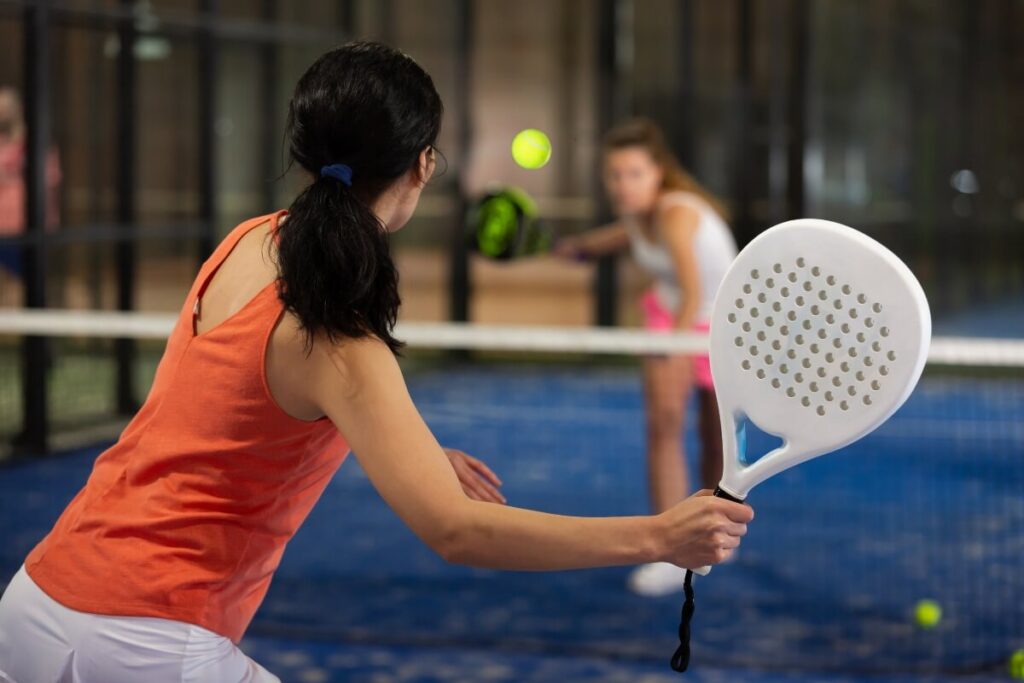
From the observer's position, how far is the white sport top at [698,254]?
17.4 ft

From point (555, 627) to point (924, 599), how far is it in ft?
3.95

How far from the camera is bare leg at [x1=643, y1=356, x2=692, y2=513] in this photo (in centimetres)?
535

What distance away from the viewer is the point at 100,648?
182 centimetres

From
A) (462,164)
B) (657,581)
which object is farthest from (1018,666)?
(462,164)

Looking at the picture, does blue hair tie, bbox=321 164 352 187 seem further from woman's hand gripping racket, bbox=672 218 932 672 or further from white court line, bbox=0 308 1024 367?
white court line, bbox=0 308 1024 367

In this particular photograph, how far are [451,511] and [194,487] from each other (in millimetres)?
320

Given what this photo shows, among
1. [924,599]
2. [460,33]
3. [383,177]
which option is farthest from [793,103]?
[383,177]

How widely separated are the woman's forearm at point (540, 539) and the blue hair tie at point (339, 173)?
39 centimetres

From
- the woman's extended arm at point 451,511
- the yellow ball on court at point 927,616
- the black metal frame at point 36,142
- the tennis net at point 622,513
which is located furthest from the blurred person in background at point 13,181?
the woman's extended arm at point 451,511

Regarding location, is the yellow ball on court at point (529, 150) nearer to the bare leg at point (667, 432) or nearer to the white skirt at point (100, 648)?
the bare leg at point (667, 432)

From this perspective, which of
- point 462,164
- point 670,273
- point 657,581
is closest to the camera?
point 657,581

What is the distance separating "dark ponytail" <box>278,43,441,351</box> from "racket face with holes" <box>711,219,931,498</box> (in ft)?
1.30

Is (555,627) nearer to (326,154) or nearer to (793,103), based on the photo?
(326,154)

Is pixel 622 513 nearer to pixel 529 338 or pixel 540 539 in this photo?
pixel 529 338
